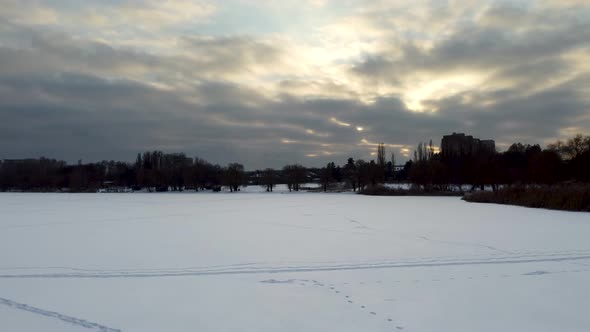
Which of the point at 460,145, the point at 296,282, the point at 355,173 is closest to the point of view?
the point at 296,282

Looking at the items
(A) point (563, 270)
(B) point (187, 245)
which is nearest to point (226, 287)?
(B) point (187, 245)

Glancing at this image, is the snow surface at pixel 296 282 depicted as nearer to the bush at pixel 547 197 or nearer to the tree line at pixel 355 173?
the bush at pixel 547 197

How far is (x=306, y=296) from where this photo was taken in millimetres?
4625

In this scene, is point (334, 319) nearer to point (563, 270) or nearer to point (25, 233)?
point (563, 270)

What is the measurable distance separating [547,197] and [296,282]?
63.0ft

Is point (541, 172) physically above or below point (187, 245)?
above

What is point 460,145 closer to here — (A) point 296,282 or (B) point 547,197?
(B) point 547,197

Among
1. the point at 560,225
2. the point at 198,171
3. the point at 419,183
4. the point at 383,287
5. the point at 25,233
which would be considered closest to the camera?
the point at 383,287

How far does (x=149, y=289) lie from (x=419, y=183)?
4270 centimetres

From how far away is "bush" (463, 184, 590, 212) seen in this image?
1775cm

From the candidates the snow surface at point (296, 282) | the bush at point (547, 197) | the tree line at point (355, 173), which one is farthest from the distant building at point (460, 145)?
the snow surface at point (296, 282)

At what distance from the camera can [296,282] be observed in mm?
5246

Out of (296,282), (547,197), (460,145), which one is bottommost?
(296,282)

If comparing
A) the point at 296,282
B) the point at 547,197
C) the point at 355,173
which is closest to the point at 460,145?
the point at 355,173
